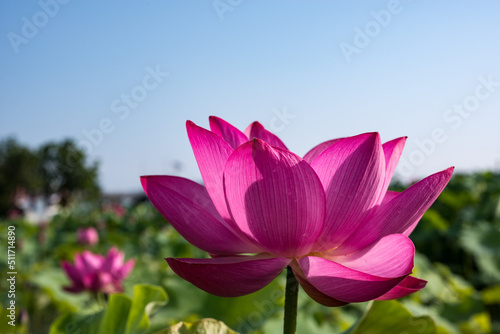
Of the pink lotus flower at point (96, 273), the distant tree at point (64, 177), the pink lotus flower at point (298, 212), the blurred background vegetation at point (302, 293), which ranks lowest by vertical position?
the blurred background vegetation at point (302, 293)

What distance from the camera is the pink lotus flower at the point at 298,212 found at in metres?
0.29

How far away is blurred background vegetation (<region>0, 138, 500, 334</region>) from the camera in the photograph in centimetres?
79

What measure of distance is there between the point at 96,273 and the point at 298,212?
1.19m

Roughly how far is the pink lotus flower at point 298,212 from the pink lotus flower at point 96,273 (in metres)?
1.13

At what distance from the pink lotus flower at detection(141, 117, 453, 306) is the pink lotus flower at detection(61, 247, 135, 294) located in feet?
3.72

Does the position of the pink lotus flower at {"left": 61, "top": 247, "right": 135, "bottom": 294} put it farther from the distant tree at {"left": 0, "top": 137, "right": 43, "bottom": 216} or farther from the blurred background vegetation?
the distant tree at {"left": 0, "top": 137, "right": 43, "bottom": 216}

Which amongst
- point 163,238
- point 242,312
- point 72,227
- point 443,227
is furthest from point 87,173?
point 242,312

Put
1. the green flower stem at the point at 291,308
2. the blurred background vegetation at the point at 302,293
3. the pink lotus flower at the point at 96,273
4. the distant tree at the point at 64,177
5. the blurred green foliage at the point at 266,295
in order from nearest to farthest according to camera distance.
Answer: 1. the green flower stem at the point at 291,308
2. the blurred green foliage at the point at 266,295
3. the blurred background vegetation at the point at 302,293
4. the pink lotus flower at the point at 96,273
5. the distant tree at the point at 64,177

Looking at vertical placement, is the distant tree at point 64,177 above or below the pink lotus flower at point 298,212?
above

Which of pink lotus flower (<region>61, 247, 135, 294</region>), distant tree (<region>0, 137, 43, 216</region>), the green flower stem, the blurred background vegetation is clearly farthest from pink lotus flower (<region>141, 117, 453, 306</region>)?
distant tree (<region>0, 137, 43, 216</region>)

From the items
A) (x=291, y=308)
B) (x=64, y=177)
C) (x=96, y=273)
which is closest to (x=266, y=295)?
(x=291, y=308)

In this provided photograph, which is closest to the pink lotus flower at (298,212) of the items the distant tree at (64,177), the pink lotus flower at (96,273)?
the pink lotus flower at (96,273)

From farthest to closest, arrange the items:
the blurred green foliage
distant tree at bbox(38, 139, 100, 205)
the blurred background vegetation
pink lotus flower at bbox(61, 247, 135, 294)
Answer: distant tree at bbox(38, 139, 100, 205) < pink lotus flower at bbox(61, 247, 135, 294) < the blurred background vegetation < the blurred green foliage

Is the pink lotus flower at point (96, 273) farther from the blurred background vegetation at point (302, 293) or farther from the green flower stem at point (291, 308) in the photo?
the green flower stem at point (291, 308)
